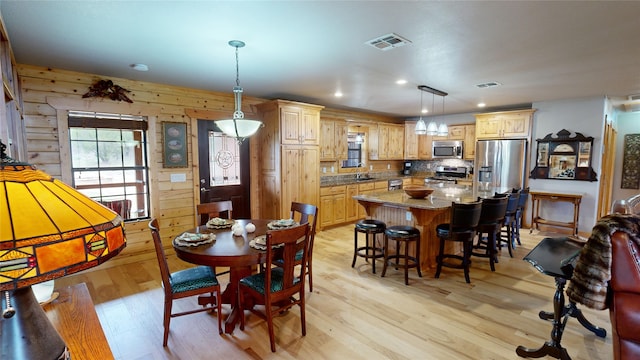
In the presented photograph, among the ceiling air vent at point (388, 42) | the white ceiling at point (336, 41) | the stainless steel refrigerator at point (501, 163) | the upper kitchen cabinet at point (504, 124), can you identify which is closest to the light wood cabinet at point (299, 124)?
the white ceiling at point (336, 41)

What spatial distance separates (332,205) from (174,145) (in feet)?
10.1

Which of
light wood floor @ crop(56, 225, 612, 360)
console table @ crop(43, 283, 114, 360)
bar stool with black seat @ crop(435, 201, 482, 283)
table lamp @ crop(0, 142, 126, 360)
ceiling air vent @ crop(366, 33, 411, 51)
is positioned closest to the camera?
table lamp @ crop(0, 142, 126, 360)

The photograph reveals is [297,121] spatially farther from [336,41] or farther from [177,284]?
[177,284]

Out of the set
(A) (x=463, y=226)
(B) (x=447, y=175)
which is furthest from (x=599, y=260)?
(B) (x=447, y=175)

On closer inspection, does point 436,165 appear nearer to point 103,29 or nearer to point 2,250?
point 103,29

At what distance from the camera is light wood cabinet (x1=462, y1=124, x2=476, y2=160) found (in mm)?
7052

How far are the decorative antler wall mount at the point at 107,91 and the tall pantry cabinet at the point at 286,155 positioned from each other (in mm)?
2059

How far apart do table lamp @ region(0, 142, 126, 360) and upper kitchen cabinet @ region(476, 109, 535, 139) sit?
7.06 m

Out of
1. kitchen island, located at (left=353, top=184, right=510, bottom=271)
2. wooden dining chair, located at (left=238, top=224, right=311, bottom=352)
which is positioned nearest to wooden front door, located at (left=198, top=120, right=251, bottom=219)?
kitchen island, located at (left=353, top=184, right=510, bottom=271)

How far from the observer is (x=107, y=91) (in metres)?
3.98

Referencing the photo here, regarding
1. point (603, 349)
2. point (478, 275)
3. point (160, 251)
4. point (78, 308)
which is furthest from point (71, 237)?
point (478, 275)

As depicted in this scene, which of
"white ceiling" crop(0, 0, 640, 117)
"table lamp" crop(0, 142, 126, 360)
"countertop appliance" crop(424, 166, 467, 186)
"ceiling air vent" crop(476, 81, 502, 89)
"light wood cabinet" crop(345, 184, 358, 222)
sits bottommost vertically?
"light wood cabinet" crop(345, 184, 358, 222)

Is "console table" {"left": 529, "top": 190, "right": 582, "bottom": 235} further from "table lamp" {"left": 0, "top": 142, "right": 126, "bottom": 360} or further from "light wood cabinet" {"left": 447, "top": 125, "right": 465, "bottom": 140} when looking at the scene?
"table lamp" {"left": 0, "top": 142, "right": 126, "bottom": 360}

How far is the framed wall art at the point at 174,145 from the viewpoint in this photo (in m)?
4.51
